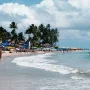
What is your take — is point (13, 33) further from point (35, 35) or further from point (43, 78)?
point (43, 78)

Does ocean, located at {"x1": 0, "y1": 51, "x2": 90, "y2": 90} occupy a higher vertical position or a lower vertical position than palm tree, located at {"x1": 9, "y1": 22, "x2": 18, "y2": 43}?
lower

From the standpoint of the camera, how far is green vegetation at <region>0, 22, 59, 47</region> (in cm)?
10822

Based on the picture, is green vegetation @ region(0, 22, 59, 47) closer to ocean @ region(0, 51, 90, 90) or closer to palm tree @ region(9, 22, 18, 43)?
palm tree @ region(9, 22, 18, 43)

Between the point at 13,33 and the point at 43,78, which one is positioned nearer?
the point at 43,78

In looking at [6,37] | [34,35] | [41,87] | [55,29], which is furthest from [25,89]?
[55,29]

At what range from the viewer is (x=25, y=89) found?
39.2ft

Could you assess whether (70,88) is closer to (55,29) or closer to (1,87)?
(1,87)

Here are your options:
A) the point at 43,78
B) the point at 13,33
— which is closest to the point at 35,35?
the point at 13,33

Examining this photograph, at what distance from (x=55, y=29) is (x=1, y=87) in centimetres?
15126

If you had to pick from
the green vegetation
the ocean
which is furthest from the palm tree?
the ocean

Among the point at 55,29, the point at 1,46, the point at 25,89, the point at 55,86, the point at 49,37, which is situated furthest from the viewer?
the point at 55,29

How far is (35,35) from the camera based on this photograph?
125000 mm

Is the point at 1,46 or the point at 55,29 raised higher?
the point at 55,29

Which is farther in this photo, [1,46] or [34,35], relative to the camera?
[34,35]
